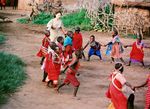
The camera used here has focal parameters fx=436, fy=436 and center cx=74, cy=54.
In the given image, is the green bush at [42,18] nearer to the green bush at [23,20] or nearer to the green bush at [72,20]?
the green bush at [72,20]

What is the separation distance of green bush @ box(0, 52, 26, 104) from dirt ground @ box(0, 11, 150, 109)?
17 cm

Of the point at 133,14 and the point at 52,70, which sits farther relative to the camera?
the point at 133,14

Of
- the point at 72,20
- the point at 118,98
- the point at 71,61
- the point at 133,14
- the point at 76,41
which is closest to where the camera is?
the point at 118,98

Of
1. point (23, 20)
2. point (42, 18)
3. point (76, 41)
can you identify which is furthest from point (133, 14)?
point (76, 41)

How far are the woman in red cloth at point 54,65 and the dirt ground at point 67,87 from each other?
0.32 m

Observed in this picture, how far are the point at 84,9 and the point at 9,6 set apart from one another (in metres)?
9.63

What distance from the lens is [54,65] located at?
10.6 m

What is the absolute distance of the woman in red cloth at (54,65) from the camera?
34.8 ft

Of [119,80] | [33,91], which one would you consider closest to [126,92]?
[119,80]

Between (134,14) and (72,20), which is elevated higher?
(134,14)

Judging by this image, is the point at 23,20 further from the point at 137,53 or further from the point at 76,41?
the point at 137,53

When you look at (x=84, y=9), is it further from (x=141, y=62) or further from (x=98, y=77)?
(x=98, y=77)

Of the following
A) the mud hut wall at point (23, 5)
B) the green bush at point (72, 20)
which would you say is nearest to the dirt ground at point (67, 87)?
the green bush at point (72, 20)

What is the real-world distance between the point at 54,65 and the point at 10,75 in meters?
1.24
